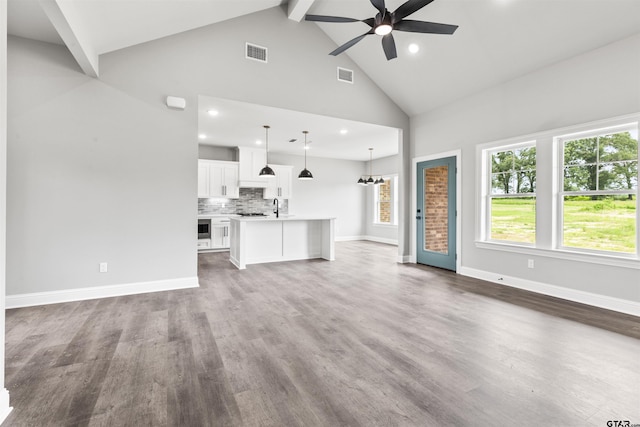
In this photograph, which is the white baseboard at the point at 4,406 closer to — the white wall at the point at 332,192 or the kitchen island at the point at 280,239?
the kitchen island at the point at 280,239

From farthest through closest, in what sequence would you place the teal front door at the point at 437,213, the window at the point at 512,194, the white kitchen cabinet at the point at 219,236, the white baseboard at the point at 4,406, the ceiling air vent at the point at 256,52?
1. the white kitchen cabinet at the point at 219,236
2. the teal front door at the point at 437,213
3. the ceiling air vent at the point at 256,52
4. the window at the point at 512,194
5. the white baseboard at the point at 4,406

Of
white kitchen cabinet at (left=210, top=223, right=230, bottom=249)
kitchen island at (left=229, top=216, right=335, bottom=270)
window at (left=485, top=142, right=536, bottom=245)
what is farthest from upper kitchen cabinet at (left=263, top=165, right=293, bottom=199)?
window at (left=485, top=142, right=536, bottom=245)

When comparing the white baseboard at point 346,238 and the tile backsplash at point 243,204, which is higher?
the tile backsplash at point 243,204

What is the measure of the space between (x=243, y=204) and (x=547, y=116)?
7.30 m

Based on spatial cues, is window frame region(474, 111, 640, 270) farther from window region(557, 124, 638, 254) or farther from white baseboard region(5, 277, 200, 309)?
white baseboard region(5, 277, 200, 309)

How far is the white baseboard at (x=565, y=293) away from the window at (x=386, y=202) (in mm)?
4594

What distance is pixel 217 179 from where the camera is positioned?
816 centimetres

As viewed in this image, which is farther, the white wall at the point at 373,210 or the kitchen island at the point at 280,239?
the white wall at the point at 373,210

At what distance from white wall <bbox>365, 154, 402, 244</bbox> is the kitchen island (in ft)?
11.2

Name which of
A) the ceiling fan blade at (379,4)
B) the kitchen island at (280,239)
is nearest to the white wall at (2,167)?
the ceiling fan blade at (379,4)

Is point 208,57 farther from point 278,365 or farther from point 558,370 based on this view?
point 558,370

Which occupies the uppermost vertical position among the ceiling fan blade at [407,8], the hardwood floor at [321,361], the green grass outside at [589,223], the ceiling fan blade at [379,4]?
the ceiling fan blade at [379,4]

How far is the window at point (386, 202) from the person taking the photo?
9.60 m

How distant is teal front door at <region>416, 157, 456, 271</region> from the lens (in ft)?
18.2
